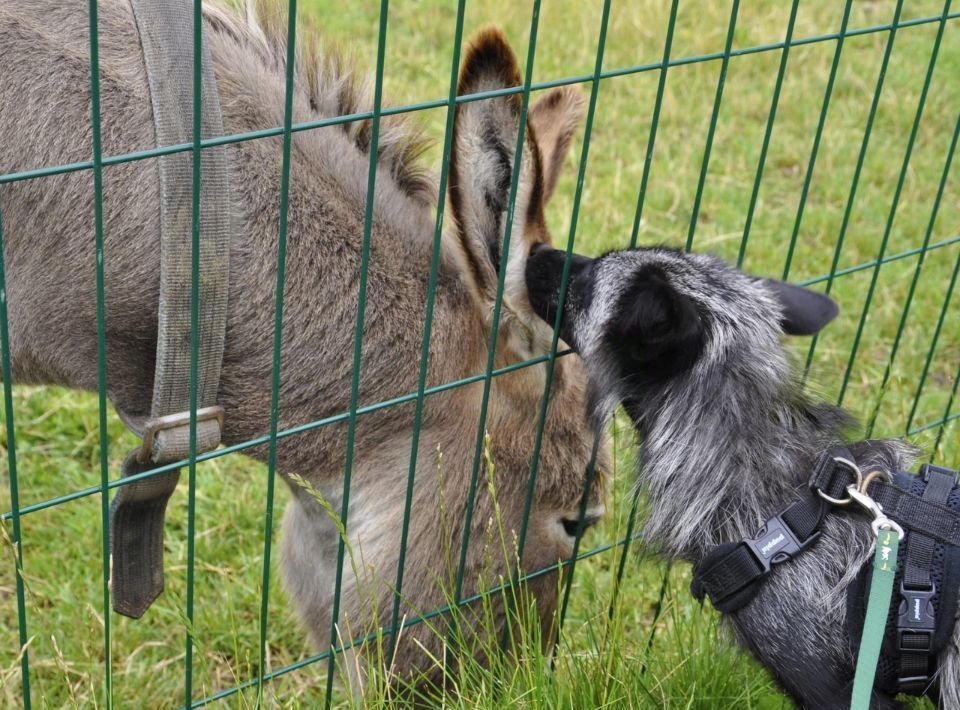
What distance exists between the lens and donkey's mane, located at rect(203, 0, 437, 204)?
2684mm

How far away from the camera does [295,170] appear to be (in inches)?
101

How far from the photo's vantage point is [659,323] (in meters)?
2.39

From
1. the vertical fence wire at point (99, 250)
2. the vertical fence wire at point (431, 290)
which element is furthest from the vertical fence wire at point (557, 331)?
the vertical fence wire at point (99, 250)

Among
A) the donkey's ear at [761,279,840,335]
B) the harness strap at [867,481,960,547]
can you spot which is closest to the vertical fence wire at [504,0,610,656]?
the donkey's ear at [761,279,840,335]

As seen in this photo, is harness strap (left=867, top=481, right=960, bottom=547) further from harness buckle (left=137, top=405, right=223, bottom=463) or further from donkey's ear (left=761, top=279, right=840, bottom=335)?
harness buckle (left=137, top=405, right=223, bottom=463)

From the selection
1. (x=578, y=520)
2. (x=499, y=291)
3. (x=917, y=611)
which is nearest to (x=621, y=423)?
(x=578, y=520)

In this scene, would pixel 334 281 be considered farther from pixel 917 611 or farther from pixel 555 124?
pixel 917 611

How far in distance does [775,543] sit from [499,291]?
0.82 meters

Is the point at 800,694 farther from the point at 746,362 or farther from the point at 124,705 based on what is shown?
the point at 124,705

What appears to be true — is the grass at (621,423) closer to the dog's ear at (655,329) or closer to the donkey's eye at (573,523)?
the donkey's eye at (573,523)

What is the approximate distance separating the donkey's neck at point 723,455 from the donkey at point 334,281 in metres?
0.28

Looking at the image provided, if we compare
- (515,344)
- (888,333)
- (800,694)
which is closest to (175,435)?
(515,344)

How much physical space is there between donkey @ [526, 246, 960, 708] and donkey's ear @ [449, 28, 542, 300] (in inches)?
5.0

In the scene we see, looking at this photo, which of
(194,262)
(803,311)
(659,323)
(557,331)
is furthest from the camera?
(803,311)
